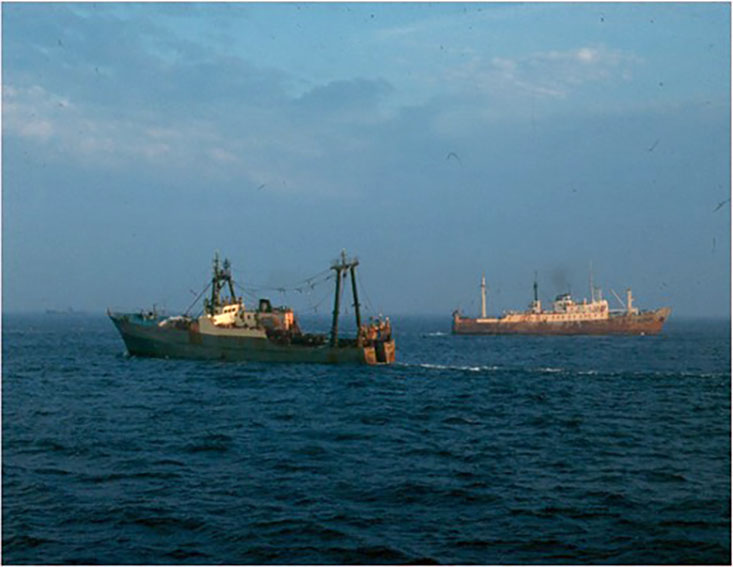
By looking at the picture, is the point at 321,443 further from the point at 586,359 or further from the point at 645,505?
the point at 586,359

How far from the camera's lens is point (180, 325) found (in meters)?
52.8

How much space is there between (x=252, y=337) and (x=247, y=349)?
104 cm

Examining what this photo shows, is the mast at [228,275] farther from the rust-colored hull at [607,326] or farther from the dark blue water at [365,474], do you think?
the rust-colored hull at [607,326]

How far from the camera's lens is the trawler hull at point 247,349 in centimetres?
4809

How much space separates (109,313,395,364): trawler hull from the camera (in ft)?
158

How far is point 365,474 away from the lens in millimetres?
17359

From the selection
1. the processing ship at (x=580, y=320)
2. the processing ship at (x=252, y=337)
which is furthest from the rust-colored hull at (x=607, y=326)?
the processing ship at (x=252, y=337)

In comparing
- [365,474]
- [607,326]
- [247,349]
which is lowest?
[365,474]

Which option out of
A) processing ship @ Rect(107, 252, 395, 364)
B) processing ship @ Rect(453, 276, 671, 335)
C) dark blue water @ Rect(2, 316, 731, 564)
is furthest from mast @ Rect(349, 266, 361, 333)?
processing ship @ Rect(453, 276, 671, 335)

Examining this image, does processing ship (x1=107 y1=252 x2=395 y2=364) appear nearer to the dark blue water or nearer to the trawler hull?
the trawler hull

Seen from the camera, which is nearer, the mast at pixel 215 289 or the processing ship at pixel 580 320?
the mast at pixel 215 289

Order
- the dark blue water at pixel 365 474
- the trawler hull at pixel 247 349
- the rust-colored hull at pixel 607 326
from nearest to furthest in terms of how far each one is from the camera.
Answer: the dark blue water at pixel 365 474
the trawler hull at pixel 247 349
the rust-colored hull at pixel 607 326

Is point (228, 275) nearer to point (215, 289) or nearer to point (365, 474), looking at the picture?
point (215, 289)

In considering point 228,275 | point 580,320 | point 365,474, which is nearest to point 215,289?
point 228,275
